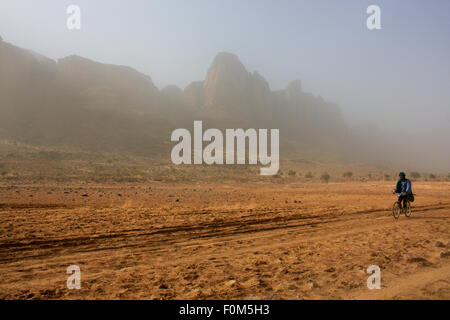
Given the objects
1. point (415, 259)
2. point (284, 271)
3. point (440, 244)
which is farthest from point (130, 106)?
point (415, 259)

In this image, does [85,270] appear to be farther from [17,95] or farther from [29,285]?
[17,95]

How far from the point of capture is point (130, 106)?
84.6 meters

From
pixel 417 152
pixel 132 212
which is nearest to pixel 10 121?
pixel 132 212

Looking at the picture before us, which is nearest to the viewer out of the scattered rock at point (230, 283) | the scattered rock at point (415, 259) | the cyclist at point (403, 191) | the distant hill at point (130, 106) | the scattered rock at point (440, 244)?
the scattered rock at point (230, 283)

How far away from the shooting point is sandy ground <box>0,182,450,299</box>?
4.62m

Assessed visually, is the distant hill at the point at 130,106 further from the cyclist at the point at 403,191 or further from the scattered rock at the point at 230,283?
the scattered rock at the point at 230,283

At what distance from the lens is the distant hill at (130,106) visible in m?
63.1

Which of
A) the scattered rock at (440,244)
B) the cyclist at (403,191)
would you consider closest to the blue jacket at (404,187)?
the cyclist at (403,191)

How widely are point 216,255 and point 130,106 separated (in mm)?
84659

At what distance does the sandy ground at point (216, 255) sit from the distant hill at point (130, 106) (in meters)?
50.5

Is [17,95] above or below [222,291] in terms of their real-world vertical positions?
above

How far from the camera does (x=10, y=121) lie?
62.0 meters

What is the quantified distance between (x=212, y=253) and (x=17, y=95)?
282 feet
